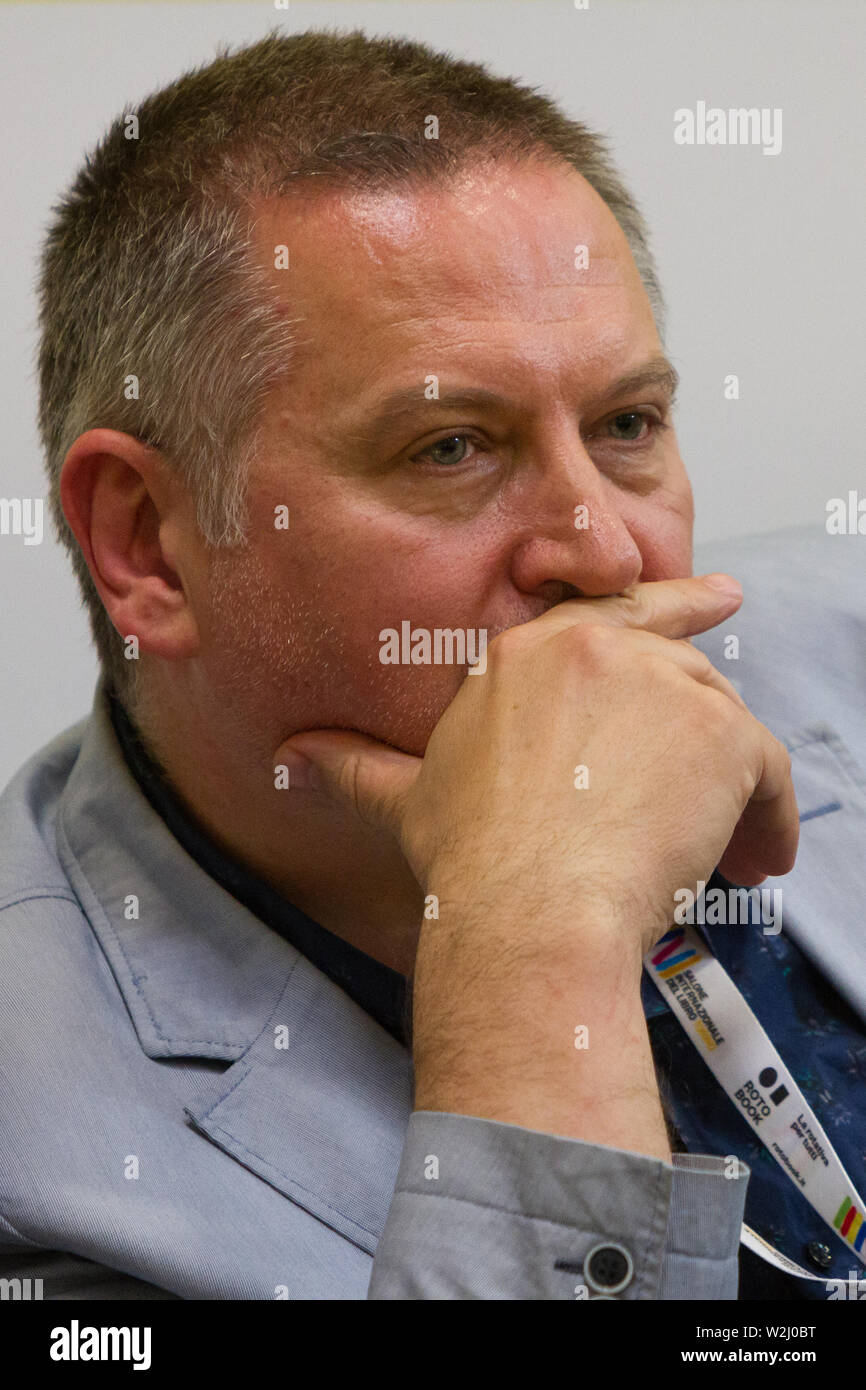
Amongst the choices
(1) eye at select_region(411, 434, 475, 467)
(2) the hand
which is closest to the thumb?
(2) the hand

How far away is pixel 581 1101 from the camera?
1.18m

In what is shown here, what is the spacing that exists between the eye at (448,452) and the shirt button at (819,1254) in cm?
99

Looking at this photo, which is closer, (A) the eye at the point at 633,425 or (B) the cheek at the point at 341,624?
(B) the cheek at the point at 341,624

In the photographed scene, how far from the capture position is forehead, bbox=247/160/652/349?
1461mm

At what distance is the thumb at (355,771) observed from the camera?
1.48 m

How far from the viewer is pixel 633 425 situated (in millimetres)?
1618

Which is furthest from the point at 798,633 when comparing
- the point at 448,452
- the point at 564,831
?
the point at 564,831

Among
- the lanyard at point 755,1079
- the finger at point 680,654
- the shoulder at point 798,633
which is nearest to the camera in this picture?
the finger at point 680,654

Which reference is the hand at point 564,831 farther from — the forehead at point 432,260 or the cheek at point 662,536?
the forehead at point 432,260

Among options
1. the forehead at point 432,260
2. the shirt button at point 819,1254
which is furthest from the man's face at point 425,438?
the shirt button at point 819,1254

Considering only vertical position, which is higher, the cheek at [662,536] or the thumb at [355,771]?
the cheek at [662,536]

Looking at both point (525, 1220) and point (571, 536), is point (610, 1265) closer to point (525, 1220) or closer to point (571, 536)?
point (525, 1220)

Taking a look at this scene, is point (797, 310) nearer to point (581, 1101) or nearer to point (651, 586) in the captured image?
point (651, 586)
